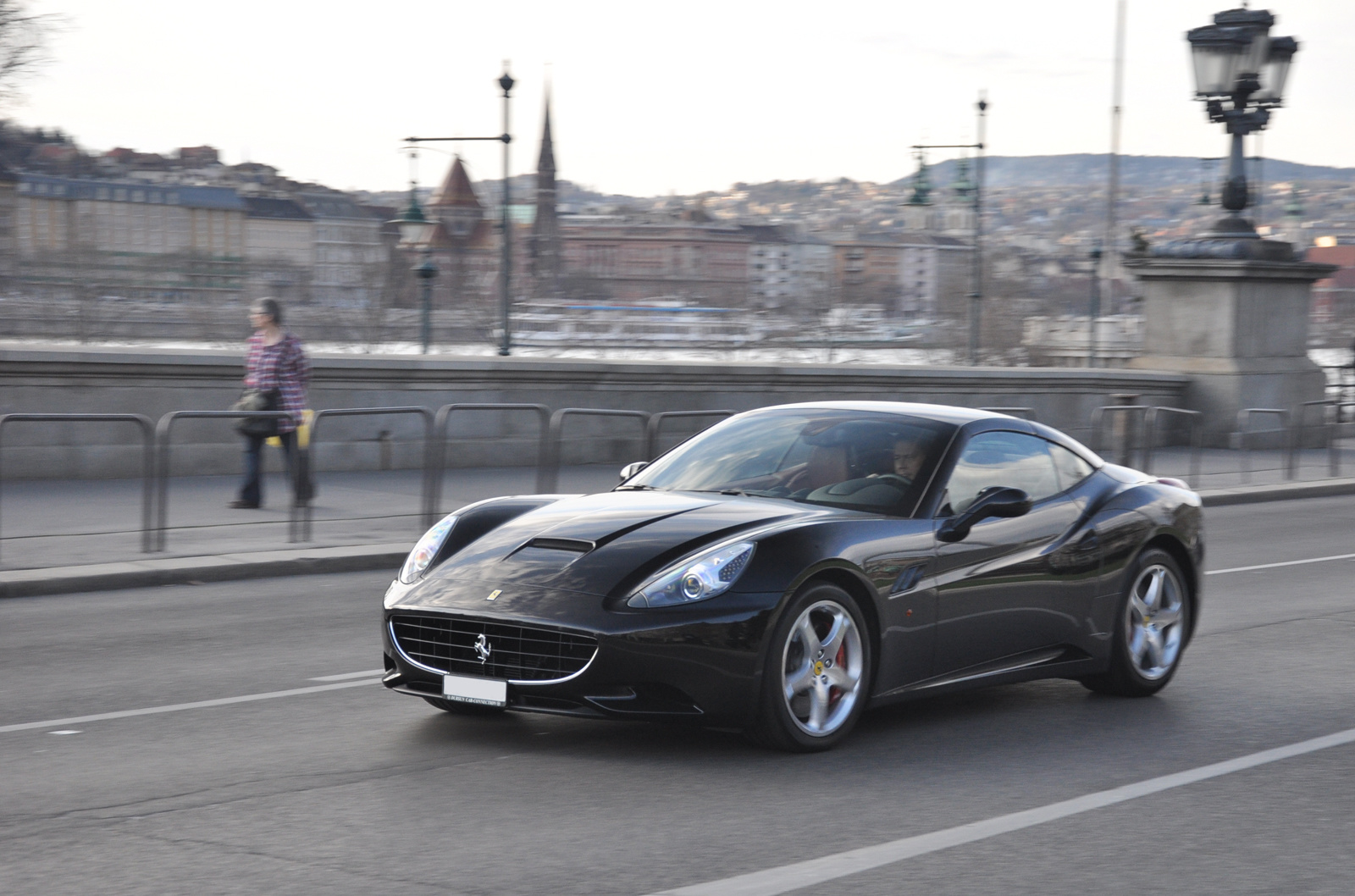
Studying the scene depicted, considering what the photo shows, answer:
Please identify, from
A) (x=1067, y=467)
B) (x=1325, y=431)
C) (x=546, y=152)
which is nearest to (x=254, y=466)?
(x=1067, y=467)

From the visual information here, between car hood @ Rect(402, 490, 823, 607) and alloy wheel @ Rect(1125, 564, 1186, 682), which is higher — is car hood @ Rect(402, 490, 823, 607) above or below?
above

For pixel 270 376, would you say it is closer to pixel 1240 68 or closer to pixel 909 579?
pixel 909 579

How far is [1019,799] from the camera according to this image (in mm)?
5512

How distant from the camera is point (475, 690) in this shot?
228 inches

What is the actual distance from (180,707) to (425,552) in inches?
53.9

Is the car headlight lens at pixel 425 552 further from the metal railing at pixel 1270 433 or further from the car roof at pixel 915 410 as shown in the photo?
the metal railing at pixel 1270 433

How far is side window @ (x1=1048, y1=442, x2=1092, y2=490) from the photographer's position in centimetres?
738

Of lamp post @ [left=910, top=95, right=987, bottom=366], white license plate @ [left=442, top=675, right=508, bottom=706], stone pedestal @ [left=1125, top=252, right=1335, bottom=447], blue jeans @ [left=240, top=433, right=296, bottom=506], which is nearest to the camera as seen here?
white license plate @ [left=442, top=675, right=508, bottom=706]

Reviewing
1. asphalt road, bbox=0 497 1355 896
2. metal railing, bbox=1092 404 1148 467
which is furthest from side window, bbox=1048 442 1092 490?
metal railing, bbox=1092 404 1148 467

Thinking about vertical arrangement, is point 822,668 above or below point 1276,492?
above

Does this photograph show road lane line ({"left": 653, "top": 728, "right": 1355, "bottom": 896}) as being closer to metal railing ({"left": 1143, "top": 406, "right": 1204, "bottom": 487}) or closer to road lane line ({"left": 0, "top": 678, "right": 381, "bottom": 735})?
road lane line ({"left": 0, "top": 678, "right": 381, "bottom": 735})

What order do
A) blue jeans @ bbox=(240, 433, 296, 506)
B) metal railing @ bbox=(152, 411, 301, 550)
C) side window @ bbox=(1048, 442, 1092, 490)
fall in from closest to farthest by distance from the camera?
side window @ bbox=(1048, 442, 1092, 490) → metal railing @ bbox=(152, 411, 301, 550) → blue jeans @ bbox=(240, 433, 296, 506)

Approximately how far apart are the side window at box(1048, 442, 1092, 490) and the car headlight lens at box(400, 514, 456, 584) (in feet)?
9.13

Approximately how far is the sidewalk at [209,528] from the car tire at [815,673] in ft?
19.8
